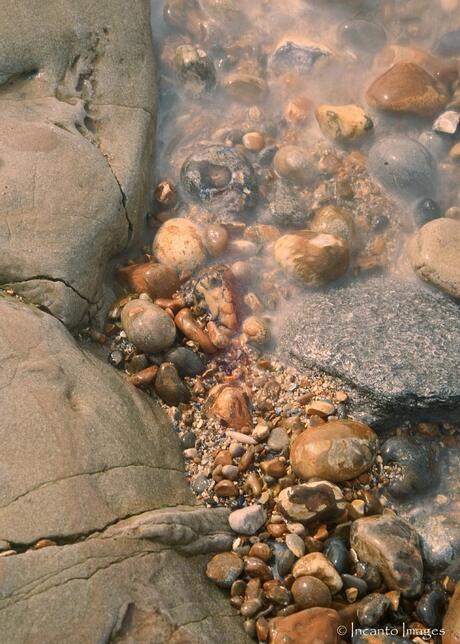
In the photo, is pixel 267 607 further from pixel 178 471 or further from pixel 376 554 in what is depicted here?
pixel 178 471

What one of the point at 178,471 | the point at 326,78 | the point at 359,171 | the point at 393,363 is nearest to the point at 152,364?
the point at 178,471

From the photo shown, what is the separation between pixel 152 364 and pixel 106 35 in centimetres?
289

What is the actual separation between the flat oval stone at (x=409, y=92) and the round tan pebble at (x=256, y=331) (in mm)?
2573

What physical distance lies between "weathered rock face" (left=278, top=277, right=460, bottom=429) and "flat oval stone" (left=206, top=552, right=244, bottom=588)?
4.02 feet

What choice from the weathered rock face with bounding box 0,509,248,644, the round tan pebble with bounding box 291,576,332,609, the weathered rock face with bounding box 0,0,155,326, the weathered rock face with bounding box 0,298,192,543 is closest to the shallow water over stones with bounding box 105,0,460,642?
the round tan pebble with bounding box 291,576,332,609

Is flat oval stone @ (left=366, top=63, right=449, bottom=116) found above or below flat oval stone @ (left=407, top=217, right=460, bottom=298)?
above

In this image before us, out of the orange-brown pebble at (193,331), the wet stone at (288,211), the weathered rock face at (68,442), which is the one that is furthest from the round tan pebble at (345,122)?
the weathered rock face at (68,442)

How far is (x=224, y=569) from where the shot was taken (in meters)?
2.93

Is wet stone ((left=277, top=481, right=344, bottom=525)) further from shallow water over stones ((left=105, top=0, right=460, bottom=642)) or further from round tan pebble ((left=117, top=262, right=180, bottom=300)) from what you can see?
round tan pebble ((left=117, top=262, right=180, bottom=300))

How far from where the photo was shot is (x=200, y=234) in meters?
4.52

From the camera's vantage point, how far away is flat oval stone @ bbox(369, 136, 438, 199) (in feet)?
15.6

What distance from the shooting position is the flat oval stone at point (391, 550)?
2.96 m

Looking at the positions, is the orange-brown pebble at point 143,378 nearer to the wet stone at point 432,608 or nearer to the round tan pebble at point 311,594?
the round tan pebble at point 311,594

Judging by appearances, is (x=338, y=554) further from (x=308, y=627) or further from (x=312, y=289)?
(x=312, y=289)
